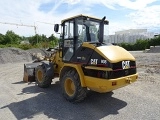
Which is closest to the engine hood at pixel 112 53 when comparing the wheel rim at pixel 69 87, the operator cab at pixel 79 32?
the operator cab at pixel 79 32

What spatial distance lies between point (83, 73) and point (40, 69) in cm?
242

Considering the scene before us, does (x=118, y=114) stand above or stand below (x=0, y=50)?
below

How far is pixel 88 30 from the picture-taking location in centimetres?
597

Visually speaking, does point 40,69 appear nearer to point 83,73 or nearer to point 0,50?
point 83,73

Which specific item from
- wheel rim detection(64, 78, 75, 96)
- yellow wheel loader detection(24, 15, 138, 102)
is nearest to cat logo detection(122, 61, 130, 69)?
yellow wheel loader detection(24, 15, 138, 102)

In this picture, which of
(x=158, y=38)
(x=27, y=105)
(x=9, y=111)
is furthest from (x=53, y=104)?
(x=158, y=38)

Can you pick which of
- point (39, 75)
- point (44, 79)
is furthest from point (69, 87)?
point (39, 75)

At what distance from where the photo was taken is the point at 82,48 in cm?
548

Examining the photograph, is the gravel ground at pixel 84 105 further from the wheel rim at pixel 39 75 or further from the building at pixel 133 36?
the building at pixel 133 36

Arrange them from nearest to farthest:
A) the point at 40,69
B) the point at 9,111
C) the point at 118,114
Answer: the point at 118,114 < the point at 9,111 < the point at 40,69

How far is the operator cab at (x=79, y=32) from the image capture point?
Answer: 18.8ft

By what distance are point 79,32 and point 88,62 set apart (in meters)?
1.07

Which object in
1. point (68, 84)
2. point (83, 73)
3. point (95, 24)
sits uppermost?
A: point (95, 24)

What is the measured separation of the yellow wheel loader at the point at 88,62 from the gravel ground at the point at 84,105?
1.37 feet
